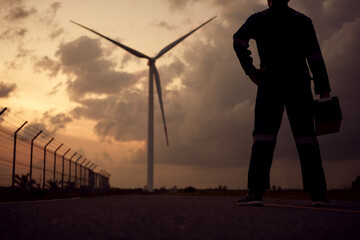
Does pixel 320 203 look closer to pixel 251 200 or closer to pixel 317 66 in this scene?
pixel 251 200

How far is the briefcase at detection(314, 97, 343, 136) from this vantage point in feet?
17.2

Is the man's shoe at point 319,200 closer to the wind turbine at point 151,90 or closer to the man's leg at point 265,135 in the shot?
the man's leg at point 265,135

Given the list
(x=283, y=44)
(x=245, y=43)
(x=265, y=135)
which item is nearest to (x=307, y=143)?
(x=265, y=135)

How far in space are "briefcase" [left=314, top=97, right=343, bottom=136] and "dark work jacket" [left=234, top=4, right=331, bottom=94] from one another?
0.22 meters

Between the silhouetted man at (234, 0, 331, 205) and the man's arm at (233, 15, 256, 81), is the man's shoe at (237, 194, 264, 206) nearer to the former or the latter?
the silhouetted man at (234, 0, 331, 205)

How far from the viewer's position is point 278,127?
5367mm

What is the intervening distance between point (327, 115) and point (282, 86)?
25.2 inches

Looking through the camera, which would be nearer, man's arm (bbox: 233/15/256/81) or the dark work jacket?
the dark work jacket

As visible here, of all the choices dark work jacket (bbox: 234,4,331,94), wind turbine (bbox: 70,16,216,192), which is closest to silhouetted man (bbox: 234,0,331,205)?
dark work jacket (bbox: 234,4,331,94)

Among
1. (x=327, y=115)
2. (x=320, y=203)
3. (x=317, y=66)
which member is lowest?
(x=320, y=203)

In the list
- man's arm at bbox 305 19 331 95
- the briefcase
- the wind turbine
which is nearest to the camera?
the briefcase

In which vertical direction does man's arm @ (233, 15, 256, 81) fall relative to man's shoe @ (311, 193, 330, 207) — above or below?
above

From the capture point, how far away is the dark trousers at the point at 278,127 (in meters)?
5.27

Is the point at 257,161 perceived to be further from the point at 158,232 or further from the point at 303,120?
the point at 158,232
